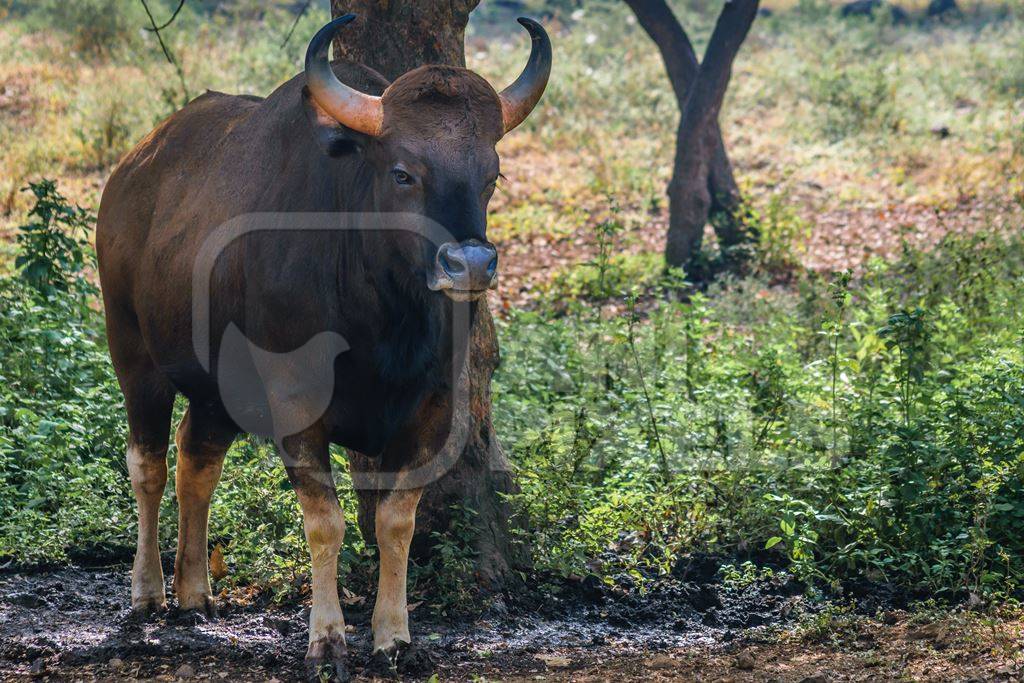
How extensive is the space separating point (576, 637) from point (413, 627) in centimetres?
73

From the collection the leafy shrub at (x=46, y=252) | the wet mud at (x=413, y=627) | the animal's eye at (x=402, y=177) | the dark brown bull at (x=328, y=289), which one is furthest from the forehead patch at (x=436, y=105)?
the leafy shrub at (x=46, y=252)

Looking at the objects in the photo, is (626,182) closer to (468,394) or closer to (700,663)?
(468,394)

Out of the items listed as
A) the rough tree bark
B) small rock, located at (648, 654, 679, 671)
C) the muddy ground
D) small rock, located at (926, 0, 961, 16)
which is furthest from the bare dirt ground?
small rock, located at (926, 0, 961, 16)

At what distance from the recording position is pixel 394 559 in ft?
17.4

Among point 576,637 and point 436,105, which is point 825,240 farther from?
point 436,105

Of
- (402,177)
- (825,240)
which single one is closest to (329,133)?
(402,177)

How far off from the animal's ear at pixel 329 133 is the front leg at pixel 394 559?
1457mm

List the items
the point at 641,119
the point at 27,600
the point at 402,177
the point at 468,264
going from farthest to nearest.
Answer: the point at 641,119 → the point at 27,600 → the point at 402,177 → the point at 468,264

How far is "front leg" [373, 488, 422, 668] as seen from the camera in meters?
5.23

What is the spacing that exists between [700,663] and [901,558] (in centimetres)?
132

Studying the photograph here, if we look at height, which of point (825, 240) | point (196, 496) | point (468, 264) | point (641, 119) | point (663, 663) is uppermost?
point (641, 119)

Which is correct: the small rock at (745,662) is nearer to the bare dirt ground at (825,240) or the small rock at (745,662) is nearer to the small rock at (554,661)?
the small rock at (554,661)

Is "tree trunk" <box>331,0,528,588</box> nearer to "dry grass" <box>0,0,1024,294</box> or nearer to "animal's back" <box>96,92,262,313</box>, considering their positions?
"animal's back" <box>96,92,262,313</box>

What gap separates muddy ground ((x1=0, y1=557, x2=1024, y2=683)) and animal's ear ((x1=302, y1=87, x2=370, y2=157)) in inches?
82.0
